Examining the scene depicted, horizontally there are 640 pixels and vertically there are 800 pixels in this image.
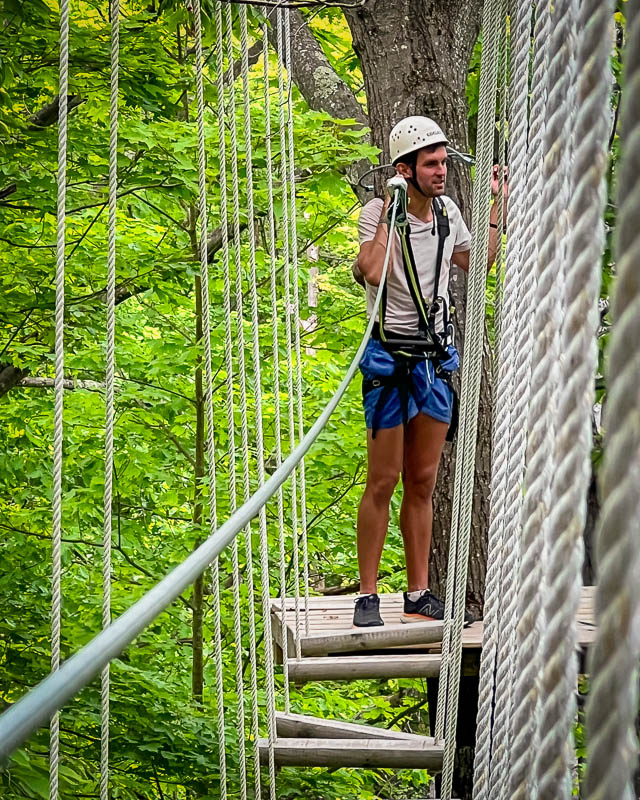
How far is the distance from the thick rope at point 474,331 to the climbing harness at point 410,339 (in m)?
0.43

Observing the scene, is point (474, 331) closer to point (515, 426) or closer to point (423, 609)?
point (515, 426)

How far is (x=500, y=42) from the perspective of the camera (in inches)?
76.6

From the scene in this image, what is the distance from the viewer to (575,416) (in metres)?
0.45

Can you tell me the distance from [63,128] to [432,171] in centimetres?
147

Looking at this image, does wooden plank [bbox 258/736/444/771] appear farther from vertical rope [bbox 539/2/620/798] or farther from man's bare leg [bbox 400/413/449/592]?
vertical rope [bbox 539/2/620/798]

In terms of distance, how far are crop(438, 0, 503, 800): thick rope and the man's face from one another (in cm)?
55

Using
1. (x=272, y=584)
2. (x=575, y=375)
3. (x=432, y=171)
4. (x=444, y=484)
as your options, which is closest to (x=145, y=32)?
(x=432, y=171)

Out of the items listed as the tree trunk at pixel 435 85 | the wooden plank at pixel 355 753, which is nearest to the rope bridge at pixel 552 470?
the wooden plank at pixel 355 753

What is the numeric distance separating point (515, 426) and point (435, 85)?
8.98ft

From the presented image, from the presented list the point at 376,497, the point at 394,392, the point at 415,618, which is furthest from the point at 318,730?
the point at 394,392

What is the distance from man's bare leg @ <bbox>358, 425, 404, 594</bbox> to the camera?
257 centimetres

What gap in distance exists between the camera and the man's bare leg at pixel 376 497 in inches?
101

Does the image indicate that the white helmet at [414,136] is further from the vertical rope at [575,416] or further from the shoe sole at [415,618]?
the vertical rope at [575,416]

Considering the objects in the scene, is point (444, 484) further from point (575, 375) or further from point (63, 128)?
point (575, 375)
